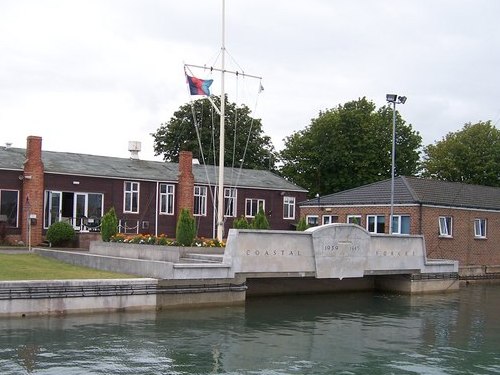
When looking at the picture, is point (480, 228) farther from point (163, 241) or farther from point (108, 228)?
point (108, 228)

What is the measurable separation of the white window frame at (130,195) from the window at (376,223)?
13.1m

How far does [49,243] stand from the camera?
112 feet

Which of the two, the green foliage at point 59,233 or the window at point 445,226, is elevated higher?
the window at point 445,226

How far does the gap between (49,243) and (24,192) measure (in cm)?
309

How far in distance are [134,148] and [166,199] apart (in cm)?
485

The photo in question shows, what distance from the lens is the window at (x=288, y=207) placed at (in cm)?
4566

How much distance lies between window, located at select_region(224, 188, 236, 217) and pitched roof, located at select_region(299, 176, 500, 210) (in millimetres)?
4948

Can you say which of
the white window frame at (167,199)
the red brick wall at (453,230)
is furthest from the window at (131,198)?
the red brick wall at (453,230)

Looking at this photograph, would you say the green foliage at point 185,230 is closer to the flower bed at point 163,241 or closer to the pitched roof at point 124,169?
the flower bed at point 163,241

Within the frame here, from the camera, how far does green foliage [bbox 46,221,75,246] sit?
33.5m

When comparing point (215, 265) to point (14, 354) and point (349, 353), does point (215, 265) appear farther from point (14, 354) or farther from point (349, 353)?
point (14, 354)

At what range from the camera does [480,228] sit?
39.1 meters

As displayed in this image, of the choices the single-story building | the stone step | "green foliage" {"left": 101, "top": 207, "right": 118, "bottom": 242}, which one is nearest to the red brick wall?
the single-story building

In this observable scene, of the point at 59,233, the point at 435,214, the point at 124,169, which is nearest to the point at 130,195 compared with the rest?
the point at 124,169
